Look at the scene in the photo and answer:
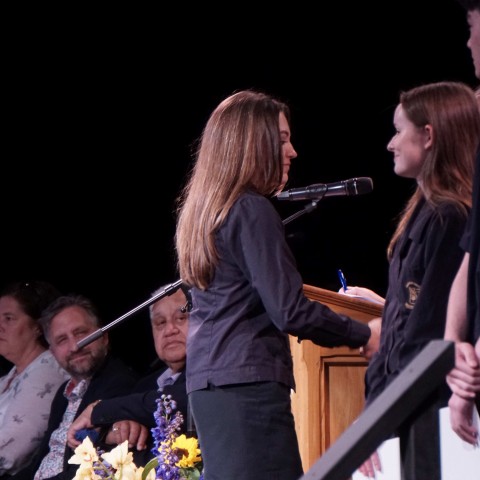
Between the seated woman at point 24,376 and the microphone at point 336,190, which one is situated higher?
the microphone at point 336,190

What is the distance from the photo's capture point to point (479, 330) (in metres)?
1.64

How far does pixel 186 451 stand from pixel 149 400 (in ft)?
1.96

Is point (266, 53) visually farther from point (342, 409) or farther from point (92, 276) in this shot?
point (342, 409)

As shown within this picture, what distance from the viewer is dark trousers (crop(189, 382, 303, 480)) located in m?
2.06

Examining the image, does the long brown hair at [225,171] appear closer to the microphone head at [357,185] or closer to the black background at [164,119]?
the microphone head at [357,185]

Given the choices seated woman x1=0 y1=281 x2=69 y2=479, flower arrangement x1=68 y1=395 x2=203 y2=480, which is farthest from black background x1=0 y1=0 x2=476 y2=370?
flower arrangement x1=68 y1=395 x2=203 y2=480

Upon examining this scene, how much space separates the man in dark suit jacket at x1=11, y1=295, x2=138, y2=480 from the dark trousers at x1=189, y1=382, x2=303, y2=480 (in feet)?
5.67

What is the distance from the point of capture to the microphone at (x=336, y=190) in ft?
8.43

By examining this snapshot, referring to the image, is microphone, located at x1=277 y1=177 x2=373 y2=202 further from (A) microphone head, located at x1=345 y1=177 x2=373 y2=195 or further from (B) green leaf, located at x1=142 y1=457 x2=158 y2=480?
(B) green leaf, located at x1=142 y1=457 x2=158 y2=480

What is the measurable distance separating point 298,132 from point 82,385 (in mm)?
1628

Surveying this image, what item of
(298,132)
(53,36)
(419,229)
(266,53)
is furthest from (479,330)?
(53,36)

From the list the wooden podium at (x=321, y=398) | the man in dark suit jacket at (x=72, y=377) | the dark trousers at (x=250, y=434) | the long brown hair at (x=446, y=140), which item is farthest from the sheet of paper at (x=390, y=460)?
the man in dark suit jacket at (x=72, y=377)

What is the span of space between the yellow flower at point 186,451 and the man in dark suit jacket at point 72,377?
3.46 ft

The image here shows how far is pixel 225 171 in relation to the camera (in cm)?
228
